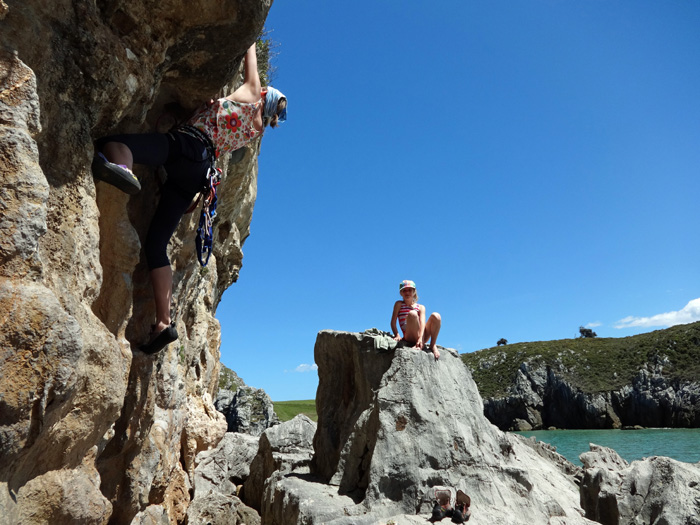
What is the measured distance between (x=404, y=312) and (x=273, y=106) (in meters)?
5.35

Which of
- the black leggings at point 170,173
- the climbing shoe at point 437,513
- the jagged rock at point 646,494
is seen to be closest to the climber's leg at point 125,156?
the black leggings at point 170,173

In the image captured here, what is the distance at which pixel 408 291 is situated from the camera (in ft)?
32.5

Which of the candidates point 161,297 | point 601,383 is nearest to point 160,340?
point 161,297

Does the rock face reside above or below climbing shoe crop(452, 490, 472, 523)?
above

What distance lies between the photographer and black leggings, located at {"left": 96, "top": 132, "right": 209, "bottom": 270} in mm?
4539

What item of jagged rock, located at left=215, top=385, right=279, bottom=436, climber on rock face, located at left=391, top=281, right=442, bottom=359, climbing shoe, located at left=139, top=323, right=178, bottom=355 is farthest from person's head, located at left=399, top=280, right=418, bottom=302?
jagged rock, located at left=215, top=385, right=279, bottom=436

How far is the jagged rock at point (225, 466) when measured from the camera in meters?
11.9

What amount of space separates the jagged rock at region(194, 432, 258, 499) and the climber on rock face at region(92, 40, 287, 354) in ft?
24.8

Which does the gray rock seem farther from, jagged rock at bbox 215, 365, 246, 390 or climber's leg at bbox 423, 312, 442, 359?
climber's leg at bbox 423, 312, 442, 359

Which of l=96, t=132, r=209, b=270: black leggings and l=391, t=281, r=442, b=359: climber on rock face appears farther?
l=391, t=281, r=442, b=359: climber on rock face

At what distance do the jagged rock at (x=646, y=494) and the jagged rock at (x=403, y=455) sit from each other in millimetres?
697

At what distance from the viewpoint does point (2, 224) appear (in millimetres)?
2844

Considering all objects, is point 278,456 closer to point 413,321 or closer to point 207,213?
→ point 413,321

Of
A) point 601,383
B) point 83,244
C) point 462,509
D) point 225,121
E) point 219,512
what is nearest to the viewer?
point 83,244
